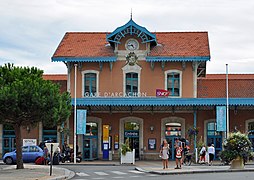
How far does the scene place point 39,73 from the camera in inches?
1057

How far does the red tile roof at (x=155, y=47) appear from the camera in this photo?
40.8m

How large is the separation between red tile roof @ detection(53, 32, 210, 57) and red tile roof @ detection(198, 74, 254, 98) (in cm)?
364

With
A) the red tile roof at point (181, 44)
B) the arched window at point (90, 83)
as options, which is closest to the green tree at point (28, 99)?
the arched window at point (90, 83)

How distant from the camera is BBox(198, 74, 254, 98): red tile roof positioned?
140ft

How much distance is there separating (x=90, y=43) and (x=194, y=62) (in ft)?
27.5

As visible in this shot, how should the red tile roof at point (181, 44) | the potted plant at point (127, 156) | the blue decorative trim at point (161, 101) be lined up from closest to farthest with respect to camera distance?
the potted plant at point (127, 156) < the blue decorative trim at point (161, 101) < the red tile roof at point (181, 44)

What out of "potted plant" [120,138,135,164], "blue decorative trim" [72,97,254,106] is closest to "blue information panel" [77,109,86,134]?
"blue decorative trim" [72,97,254,106]

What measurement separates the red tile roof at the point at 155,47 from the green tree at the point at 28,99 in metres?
14.5

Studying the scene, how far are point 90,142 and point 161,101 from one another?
6.52 m

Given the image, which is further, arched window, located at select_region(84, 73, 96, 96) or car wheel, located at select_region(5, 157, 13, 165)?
arched window, located at select_region(84, 73, 96, 96)

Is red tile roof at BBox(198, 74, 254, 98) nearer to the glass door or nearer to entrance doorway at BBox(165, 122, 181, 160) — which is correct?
entrance doorway at BBox(165, 122, 181, 160)

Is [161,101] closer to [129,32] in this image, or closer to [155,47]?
[155,47]

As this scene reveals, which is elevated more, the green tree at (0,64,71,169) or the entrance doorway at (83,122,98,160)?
the green tree at (0,64,71,169)

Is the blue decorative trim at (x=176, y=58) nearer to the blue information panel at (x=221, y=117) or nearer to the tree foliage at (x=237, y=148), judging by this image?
the blue information panel at (x=221, y=117)
